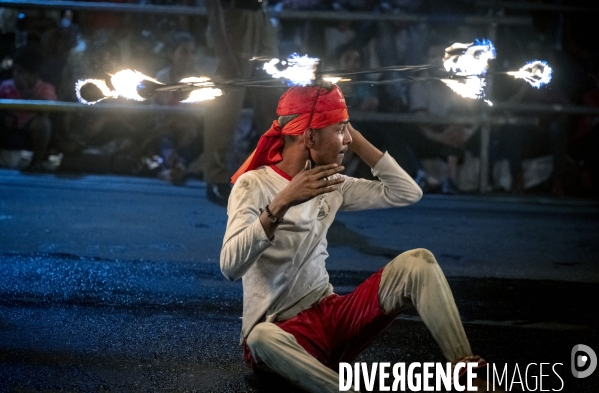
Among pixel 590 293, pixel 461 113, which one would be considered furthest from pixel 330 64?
pixel 590 293

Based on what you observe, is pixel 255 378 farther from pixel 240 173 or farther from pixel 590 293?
pixel 590 293

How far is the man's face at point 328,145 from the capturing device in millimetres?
3711

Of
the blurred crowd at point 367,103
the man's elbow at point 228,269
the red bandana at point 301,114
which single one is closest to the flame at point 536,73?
the red bandana at point 301,114

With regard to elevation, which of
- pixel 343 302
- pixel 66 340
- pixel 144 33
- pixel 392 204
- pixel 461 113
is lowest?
pixel 66 340

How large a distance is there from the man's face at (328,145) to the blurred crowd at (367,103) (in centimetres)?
470

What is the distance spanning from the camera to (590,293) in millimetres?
5559

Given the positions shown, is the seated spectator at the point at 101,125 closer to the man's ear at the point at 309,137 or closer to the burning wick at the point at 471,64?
the man's ear at the point at 309,137

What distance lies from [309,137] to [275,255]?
0.51 metres

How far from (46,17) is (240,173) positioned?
638 cm

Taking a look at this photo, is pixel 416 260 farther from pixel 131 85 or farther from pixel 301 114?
pixel 131 85

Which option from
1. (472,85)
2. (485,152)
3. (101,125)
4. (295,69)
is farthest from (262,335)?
(101,125)

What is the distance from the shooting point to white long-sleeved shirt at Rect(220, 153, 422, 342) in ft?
11.5

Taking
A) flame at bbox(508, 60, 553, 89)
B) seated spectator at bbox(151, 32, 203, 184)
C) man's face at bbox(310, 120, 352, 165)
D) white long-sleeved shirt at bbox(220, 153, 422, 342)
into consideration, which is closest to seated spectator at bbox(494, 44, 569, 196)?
seated spectator at bbox(151, 32, 203, 184)

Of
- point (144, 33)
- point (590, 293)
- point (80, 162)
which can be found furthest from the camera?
point (144, 33)
